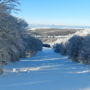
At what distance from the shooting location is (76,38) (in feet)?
219

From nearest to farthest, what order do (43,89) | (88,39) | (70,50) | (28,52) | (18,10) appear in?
(43,89) < (18,10) < (88,39) < (70,50) < (28,52)

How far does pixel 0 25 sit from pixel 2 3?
212cm

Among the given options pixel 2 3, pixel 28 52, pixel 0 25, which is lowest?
pixel 28 52

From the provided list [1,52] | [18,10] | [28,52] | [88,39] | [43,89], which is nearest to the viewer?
[43,89]

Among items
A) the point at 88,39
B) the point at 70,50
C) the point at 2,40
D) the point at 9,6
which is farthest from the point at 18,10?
the point at 70,50

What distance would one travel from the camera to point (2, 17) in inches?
1309

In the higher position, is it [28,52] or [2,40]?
[2,40]

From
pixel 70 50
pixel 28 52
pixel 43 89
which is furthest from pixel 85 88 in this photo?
pixel 28 52

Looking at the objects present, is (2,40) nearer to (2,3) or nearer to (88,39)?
(2,3)

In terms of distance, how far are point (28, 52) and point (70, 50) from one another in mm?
23535

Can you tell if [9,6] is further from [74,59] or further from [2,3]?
[74,59]

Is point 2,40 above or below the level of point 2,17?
below

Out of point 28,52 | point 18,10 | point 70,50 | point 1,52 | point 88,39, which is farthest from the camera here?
point 28,52

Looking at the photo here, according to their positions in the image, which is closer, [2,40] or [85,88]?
[85,88]
